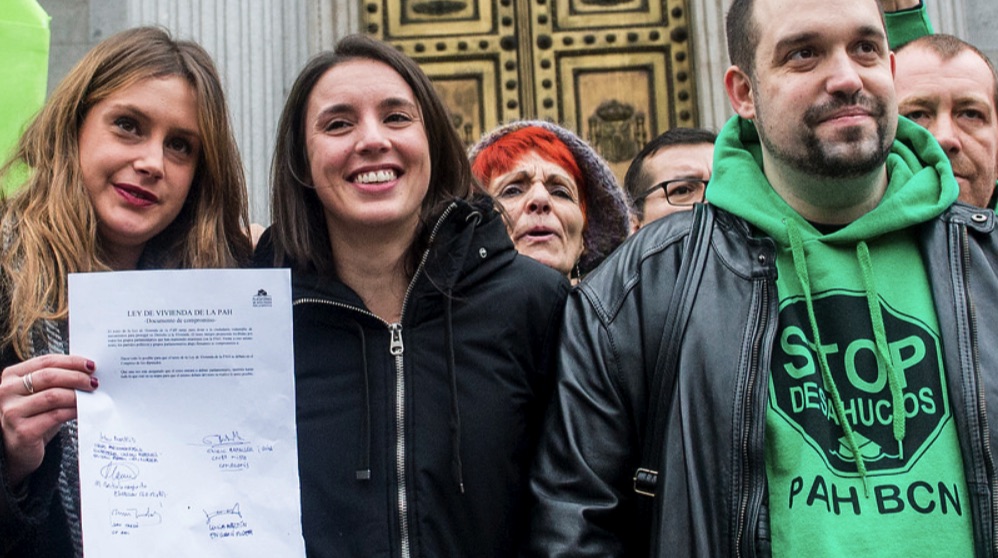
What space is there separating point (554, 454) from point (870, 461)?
2.02 ft

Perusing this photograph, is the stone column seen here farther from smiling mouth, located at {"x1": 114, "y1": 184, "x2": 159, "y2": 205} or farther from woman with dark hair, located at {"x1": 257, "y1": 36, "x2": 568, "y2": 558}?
smiling mouth, located at {"x1": 114, "y1": 184, "x2": 159, "y2": 205}

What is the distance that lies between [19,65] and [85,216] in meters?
0.72

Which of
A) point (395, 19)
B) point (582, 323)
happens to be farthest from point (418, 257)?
point (395, 19)

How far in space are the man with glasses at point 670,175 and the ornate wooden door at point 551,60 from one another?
2667 mm

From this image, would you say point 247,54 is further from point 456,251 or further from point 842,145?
point 842,145

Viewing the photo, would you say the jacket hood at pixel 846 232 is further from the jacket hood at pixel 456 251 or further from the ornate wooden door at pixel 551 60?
the ornate wooden door at pixel 551 60

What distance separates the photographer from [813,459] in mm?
2061

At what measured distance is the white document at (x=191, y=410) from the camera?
79.1 inches

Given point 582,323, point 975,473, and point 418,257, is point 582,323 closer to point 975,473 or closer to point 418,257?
point 418,257

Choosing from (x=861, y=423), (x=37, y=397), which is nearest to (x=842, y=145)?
(x=861, y=423)

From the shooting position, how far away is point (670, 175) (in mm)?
4102

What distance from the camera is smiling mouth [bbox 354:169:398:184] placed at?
245cm

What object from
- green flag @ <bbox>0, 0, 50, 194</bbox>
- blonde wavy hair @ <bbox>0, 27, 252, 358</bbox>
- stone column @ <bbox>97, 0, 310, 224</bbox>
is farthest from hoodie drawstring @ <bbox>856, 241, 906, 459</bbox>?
stone column @ <bbox>97, 0, 310, 224</bbox>
